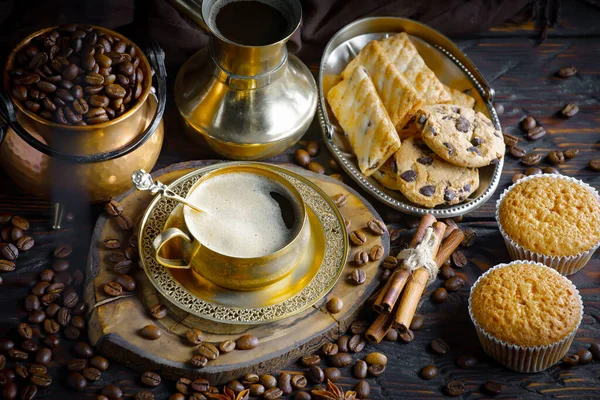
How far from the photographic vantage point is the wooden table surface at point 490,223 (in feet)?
6.87

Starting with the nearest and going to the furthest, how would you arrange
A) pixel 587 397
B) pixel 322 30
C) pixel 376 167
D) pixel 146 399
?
pixel 146 399 < pixel 587 397 < pixel 376 167 < pixel 322 30

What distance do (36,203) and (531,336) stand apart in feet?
4.80

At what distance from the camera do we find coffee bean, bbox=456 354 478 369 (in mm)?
2121

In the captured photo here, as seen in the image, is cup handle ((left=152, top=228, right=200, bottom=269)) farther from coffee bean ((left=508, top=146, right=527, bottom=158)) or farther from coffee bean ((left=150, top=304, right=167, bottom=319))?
coffee bean ((left=508, top=146, right=527, bottom=158))

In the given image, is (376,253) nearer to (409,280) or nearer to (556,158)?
(409,280)

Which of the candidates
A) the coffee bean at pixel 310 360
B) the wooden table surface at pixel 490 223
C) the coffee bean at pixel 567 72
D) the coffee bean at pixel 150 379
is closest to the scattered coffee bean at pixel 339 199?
the wooden table surface at pixel 490 223

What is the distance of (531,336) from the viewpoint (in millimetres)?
2025

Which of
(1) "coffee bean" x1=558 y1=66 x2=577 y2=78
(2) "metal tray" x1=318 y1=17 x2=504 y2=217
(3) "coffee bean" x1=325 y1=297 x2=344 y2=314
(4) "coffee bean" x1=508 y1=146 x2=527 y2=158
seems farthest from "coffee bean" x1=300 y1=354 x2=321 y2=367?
(1) "coffee bean" x1=558 y1=66 x2=577 y2=78

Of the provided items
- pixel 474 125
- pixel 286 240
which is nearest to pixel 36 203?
pixel 286 240

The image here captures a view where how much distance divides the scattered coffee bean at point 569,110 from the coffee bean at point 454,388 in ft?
3.70

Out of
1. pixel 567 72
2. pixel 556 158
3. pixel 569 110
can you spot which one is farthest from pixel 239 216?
pixel 567 72

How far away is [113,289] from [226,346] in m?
0.34

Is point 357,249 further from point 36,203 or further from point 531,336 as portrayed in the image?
point 36,203

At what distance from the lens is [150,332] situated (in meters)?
1.98
